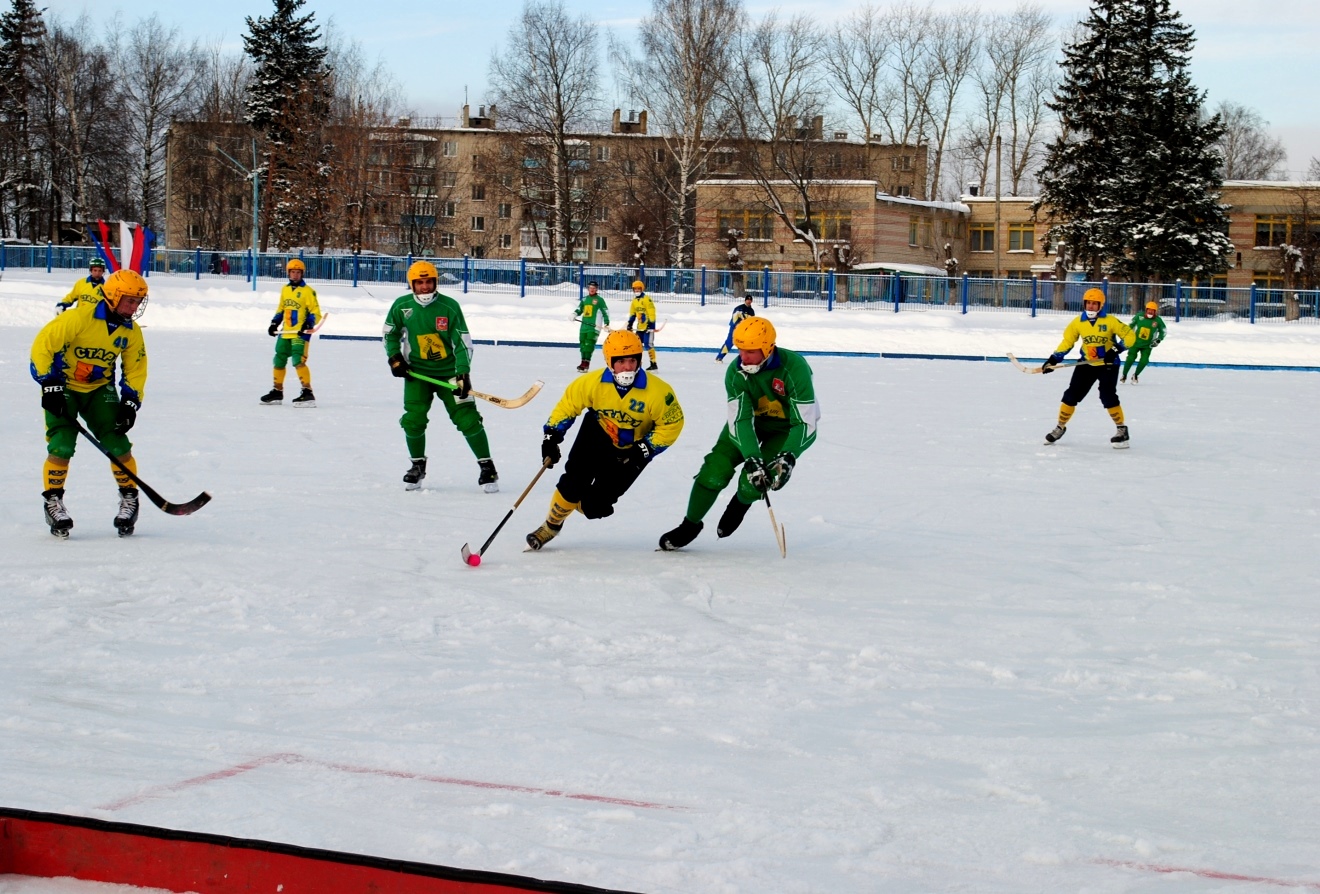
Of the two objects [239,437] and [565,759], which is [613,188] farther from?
[565,759]

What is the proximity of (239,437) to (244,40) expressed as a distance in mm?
46049

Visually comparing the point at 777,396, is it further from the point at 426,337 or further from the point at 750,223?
the point at 750,223

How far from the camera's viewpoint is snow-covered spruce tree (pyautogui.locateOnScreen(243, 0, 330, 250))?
45.9 m

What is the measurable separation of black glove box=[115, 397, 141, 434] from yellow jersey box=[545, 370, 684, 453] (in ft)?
6.93

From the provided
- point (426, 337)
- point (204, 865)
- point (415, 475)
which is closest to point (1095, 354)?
point (426, 337)

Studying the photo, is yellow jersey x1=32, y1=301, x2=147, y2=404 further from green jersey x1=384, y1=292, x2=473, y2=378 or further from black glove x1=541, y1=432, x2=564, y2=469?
green jersey x1=384, y1=292, x2=473, y2=378

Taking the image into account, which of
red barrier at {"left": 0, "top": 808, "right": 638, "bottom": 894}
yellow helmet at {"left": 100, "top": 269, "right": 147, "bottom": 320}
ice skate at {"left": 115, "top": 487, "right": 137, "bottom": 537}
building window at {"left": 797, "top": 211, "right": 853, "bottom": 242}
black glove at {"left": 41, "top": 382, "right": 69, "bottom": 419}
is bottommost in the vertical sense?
red barrier at {"left": 0, "top": 808, "right": 638, "bottom": 894}

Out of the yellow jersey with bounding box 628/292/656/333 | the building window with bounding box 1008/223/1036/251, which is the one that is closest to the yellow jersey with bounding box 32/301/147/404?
the yellow jersey with bounding box 628/292/656/333

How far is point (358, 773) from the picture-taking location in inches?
139

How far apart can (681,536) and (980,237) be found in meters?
55.6

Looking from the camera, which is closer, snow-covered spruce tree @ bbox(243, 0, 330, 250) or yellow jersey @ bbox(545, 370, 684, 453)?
yellow jersey @ bbox(545, 370, 684, 453)

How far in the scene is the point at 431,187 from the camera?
60.8m

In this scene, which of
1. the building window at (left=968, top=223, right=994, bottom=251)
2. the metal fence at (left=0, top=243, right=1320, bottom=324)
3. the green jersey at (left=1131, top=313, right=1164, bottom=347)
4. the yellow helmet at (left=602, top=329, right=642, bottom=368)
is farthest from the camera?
the building window at (left=968, top=223, right=994, bottom=251)

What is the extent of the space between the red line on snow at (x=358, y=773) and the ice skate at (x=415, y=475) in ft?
17.2
